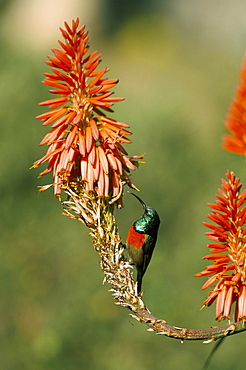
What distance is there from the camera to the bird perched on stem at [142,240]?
1607 millimetres

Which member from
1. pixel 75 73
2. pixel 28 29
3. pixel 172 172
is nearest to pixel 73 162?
pixel 75 73

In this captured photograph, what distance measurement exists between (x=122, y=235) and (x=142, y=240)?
3.49m

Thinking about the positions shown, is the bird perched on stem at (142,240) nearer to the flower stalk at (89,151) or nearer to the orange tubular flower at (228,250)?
the flower stalk at (89,151)

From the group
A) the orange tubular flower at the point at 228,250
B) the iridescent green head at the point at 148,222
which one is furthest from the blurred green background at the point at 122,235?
the orange tubular flower at the point at 228,250

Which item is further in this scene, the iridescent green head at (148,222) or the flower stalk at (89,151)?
the iridescent green head at (148,222)

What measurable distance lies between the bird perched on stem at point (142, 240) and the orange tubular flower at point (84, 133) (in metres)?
0.18

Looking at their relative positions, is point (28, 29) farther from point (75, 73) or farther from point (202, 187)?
point (75, 73)

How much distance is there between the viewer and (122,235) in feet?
17.0

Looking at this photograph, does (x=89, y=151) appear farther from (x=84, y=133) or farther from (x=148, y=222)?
(x=148, y=222)

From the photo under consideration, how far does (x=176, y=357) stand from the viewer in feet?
15.4

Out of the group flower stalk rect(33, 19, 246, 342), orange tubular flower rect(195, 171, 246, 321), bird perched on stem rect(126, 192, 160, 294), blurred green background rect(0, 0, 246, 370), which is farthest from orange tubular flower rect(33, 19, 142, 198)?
blurred green background rect(0, 0, 246, 370)

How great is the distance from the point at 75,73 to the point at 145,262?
0.58 m

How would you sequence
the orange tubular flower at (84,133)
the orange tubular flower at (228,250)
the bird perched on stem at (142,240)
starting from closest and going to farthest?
the orange tubular flower at (228,250), the orange tubular flower at (84,133), the bird perched on stem at (142,240)

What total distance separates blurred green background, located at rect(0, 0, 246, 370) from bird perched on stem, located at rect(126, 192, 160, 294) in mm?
734
